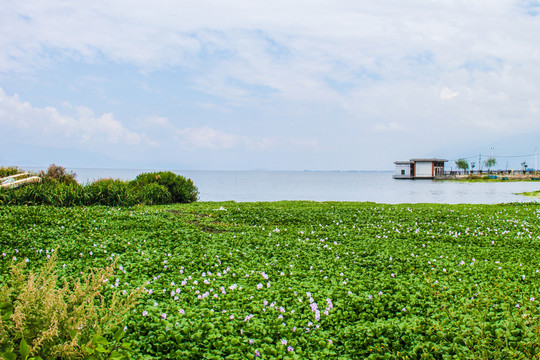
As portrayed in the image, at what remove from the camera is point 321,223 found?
45.4ft

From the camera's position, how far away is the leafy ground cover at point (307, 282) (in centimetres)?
452

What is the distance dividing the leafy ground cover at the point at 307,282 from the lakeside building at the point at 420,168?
89.9 metres

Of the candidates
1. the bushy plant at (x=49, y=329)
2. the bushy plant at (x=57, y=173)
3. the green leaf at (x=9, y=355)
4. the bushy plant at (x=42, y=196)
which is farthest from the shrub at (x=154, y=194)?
the green leaf at (x=9, y=355)

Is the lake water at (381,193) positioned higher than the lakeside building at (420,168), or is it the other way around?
the lakeside building at (420,168)

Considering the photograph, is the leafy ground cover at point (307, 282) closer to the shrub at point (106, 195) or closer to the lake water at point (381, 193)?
the shrub at point (106, 195)

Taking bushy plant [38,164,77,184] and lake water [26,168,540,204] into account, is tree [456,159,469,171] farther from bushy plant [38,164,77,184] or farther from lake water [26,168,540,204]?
bushy plant [38,164,77,184]

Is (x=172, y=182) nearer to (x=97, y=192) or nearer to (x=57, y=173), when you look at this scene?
(x=97, y=192)

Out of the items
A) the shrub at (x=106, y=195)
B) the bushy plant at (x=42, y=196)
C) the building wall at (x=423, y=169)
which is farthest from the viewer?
the building wall at (x=423, y=169)

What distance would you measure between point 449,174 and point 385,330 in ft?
348

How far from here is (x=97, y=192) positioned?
17469 mm

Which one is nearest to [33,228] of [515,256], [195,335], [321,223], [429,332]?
[195,335]

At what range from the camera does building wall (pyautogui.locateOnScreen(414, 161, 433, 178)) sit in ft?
316

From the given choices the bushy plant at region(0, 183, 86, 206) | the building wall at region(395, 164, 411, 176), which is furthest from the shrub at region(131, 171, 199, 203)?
the building wall at region(395, 164, 411, 176)

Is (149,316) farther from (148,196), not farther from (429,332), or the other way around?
(148,196)
